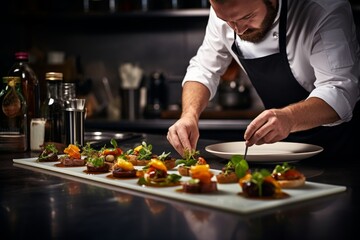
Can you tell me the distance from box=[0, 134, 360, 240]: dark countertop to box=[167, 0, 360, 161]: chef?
46 cm

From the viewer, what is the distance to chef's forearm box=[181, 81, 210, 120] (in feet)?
7.70

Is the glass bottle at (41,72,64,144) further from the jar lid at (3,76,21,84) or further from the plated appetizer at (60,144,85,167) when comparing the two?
the plated appetizer at (60,144,85,167)

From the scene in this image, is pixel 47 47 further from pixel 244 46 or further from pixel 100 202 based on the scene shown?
pixel 100 202

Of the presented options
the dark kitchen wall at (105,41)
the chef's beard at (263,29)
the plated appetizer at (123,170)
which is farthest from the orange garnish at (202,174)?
the dark kitchen wall at (105,41)

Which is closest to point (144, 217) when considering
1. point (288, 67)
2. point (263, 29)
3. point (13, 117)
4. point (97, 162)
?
point (97, 162)

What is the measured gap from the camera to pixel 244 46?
2496 mm

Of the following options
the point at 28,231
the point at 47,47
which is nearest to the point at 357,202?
the point at 28,231

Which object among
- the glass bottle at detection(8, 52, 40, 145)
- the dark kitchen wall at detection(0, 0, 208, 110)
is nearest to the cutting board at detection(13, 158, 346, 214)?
the glass bottle at detection(8, 52, 40, 145)

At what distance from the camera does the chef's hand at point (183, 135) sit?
1946 millimetres

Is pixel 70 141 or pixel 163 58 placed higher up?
pixel 163 58

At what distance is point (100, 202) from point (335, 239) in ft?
1.73

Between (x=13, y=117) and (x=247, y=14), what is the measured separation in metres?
0.91

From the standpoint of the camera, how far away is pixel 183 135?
1974 mm

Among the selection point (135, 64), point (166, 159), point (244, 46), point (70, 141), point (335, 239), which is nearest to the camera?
point (335, 239)
